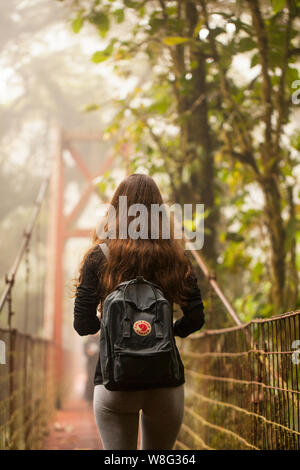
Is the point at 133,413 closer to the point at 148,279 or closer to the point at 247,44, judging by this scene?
the point at 148,279

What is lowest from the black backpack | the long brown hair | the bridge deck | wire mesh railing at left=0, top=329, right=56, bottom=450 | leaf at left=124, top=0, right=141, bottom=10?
the bridge deck

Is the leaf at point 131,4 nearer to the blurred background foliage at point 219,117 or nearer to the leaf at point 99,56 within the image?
the blurred background foliage at point 219,117

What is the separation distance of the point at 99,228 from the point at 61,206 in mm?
6217

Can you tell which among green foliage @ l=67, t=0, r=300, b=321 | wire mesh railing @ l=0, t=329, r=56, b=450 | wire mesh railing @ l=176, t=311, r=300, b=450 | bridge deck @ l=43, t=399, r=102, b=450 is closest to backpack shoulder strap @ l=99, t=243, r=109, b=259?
wire mesh railing @ l=176, t=311, r=300, b=450

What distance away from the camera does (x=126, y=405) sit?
1.32 metres

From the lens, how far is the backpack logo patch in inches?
50.0

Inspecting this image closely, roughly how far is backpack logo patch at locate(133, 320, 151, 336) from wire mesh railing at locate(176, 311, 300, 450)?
40cm

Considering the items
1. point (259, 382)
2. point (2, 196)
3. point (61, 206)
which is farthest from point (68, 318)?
point (259, 382)

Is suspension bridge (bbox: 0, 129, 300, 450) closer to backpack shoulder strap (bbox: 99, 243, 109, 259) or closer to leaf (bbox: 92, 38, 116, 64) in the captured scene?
backpack shoulder strap (bbox: 99, 243, 109, 259)

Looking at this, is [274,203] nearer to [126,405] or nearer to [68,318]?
[126,405]

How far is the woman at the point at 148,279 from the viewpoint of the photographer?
1.34 m

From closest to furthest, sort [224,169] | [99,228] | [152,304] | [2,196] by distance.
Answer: [152,304]
[99,228]
[224,169]
[2,196]

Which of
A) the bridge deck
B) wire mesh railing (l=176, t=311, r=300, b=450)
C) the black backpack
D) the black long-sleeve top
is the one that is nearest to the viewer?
the black backpack

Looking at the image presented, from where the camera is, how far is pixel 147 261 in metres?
1.42
